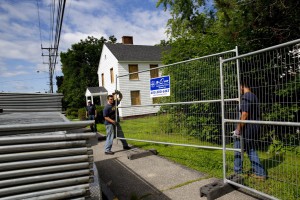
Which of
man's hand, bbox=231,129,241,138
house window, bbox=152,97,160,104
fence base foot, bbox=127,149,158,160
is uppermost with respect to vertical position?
house window, bbox=152,97,160,104

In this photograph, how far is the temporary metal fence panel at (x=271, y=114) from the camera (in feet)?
10.6

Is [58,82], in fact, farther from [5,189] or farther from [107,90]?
[5,189]

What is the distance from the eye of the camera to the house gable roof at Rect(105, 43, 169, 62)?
24664 millimetres

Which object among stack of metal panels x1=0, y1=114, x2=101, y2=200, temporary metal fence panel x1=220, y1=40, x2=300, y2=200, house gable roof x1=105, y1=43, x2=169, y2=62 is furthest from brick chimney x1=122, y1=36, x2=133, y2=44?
stack of metal panels x1=0, y1=114, x2=101, y2=200

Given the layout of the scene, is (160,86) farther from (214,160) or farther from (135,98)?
(214,160)

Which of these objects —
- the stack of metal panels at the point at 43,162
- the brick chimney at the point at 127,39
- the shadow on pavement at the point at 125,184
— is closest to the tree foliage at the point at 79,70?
the brick chimney at the point at 127,39

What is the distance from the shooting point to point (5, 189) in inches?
90.0

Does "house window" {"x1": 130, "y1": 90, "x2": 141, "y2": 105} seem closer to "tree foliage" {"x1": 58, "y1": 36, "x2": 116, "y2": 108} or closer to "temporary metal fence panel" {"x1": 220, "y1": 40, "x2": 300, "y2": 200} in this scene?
"temporary metal fence panel" {"x1": 220, "y1": 40, "x2": 300, "y2": 200}

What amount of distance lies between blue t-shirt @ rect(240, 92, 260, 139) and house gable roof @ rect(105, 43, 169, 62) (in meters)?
20.6

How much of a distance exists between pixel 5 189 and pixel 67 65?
128 ft

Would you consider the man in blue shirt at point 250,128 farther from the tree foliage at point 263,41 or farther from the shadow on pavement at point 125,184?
the shadow on pavement at point 125,184

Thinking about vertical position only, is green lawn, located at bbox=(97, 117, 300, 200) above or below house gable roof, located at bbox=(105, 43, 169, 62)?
below

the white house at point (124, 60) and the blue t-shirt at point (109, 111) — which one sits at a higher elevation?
the white house at point (124, 60)

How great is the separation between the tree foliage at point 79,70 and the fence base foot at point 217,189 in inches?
1262
